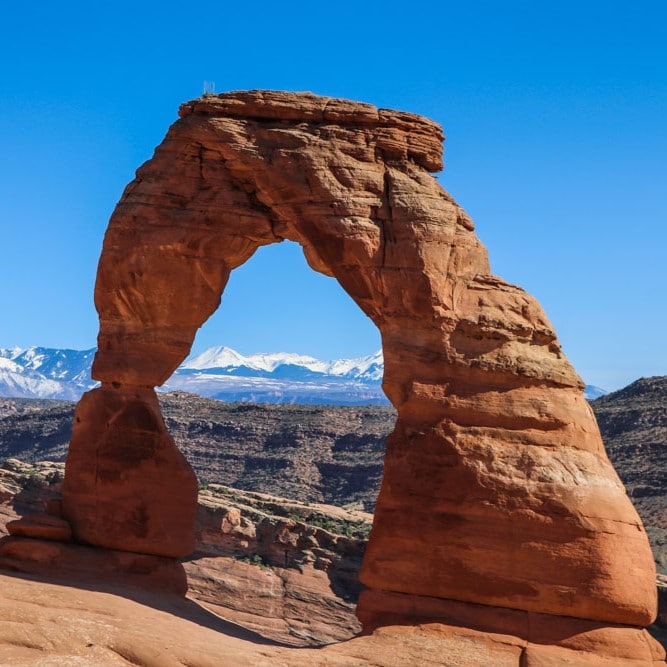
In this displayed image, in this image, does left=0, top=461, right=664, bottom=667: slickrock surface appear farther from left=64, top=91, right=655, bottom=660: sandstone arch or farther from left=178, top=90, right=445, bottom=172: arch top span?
left=178, top=90, right=445, bottom=172: arch top span

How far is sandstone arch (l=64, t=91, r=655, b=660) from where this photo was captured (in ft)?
78.2

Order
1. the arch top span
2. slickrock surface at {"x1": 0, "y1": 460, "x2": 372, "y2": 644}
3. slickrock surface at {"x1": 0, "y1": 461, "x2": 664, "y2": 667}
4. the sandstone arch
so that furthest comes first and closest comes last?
slickrock surface at {"x1": 0, "y1": 460, "x2": 372, "y2": 644} → the arch top span → the sandstone arch → slickrock surface at {"x1": 0, "y1": 461, "x2": 664, "y2": 667}

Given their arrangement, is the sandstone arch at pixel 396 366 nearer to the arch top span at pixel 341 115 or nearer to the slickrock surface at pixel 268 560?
the arch top span at pixel 341 115

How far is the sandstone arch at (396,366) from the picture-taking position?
2383 centimetres

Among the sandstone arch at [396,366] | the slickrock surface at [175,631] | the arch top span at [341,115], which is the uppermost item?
the arch top span at [341,115]

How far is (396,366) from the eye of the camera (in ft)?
82.7

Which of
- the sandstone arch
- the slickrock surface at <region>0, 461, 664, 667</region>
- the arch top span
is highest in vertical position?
the arch top span

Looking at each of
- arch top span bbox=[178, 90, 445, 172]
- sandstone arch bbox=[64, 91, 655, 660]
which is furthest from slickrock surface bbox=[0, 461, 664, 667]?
arch top span bbox=[178, 90, 445, 172]

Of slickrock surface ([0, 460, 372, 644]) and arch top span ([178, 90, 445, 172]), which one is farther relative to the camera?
slickrock surface ([0, 460, 372, 644])

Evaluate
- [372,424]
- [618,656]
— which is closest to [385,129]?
[618,656]

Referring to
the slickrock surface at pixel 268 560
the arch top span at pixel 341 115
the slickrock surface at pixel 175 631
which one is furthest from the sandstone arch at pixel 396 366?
the slickrock surface at pixel 268 560

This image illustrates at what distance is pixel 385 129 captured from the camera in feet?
87.9

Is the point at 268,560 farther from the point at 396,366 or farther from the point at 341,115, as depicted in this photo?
the point at 341,115

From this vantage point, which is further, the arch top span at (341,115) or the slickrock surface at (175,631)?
the arch top span at (341,115)
